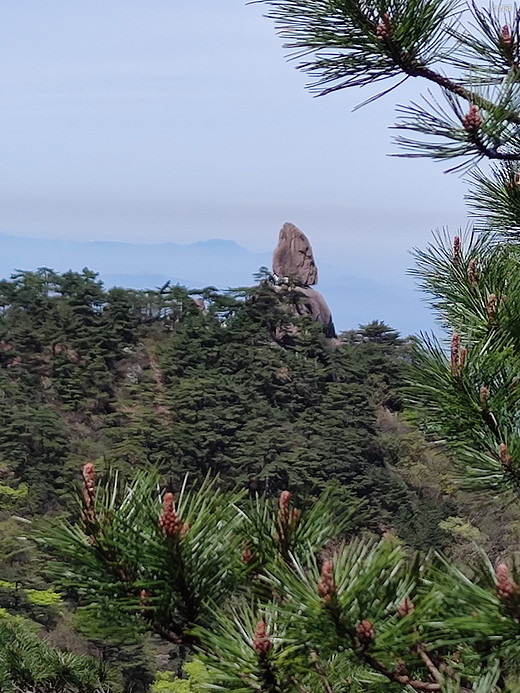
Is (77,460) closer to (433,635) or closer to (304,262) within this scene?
(304,262)

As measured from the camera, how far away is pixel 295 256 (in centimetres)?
1781

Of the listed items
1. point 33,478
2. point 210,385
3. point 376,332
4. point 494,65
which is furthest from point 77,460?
point 494,65

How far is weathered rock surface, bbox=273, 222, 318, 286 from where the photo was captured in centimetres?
1781

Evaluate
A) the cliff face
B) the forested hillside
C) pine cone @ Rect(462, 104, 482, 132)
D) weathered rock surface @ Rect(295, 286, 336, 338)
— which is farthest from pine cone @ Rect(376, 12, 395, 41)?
the cliff face

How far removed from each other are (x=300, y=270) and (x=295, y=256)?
363mm

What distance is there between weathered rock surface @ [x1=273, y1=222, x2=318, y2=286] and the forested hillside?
0.96m

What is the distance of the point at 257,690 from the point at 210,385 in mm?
13257

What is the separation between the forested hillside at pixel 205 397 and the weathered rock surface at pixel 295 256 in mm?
958

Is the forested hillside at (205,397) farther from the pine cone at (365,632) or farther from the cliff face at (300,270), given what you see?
the pine cone at (365,632)

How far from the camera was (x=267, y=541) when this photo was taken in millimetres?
708

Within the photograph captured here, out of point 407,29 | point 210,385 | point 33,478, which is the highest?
point 407,29

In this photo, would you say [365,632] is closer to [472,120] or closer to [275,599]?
[275,599]

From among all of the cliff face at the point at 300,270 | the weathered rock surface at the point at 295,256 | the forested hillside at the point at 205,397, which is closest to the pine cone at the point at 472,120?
the forested hillside at the point at 205,397

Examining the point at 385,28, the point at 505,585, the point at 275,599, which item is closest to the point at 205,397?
the point at 385,28
